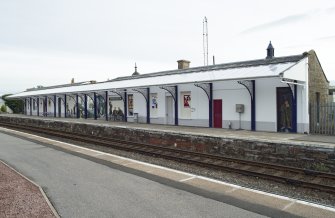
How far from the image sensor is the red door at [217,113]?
19.7m

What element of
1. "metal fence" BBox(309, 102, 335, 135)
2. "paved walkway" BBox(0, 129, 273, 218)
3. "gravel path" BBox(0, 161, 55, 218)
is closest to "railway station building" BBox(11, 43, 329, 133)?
"metal fence" BBox(309, 102, 335, 135)

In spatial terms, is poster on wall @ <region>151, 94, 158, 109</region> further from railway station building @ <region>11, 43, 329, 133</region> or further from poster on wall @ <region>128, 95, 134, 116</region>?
poster on wall @ <region>128, 95, 134, 116</region>

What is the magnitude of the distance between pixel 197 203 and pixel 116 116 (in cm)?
2254

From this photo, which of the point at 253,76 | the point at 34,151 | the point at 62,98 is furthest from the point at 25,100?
the point at 253,76

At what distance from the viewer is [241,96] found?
18.5 metres

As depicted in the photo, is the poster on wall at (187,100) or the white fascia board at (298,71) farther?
the poster on wall at (187,100)

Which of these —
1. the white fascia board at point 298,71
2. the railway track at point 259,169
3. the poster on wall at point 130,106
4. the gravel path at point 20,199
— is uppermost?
the white fascia board at point 298,71

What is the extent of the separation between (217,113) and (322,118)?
604 centimetres

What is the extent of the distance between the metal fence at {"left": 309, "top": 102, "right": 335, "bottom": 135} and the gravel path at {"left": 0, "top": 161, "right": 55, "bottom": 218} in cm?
1414

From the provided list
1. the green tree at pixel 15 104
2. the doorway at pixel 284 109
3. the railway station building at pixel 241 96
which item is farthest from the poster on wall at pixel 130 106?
the green tree at pixel 15 104

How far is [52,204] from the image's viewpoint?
6578 millimetres

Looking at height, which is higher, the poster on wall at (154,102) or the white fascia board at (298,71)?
the white fascia board at (298,71)

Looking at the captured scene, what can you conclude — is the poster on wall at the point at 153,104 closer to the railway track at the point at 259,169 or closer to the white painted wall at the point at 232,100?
the white painted wall at the point at 232,100

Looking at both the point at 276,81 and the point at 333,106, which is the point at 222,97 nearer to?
the point at 276,81
